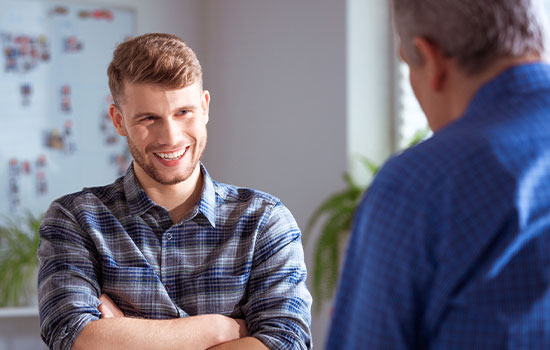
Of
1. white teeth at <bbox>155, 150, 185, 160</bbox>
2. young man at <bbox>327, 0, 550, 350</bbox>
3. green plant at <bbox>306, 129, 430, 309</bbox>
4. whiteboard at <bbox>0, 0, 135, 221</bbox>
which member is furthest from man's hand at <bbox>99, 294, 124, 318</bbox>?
whiteboard at <bbox>0, 0, 135, 221</bbox>

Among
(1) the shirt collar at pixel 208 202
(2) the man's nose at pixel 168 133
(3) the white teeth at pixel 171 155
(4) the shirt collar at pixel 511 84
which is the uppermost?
(4) the shirt collar at pixel 511 84

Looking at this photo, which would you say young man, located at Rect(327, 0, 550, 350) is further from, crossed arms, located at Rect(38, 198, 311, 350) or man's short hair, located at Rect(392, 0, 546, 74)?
crossed arms, located at Rect(38, 198, 311, 350)

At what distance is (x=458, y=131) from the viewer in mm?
792

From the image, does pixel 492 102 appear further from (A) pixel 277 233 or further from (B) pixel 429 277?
(A) pixel 277 233

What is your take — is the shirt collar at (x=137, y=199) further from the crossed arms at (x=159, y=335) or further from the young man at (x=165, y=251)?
the crossed arms at (x=159, y=335)

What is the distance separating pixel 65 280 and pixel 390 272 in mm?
989

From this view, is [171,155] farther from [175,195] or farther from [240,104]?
[240,104]

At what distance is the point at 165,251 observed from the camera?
1604 mm

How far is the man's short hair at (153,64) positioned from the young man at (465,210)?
83 cm

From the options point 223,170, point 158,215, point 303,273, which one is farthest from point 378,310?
point 223,170

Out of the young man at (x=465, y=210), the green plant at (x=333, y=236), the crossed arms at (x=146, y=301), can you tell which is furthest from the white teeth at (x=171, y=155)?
the green plant at (x=333, y=236)

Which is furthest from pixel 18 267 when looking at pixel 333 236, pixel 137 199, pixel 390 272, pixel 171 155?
pixel 390 272

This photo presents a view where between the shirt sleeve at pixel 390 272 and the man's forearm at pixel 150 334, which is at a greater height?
the shirt sleeve at pixel 390 272

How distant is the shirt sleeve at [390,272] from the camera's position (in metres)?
0.77
